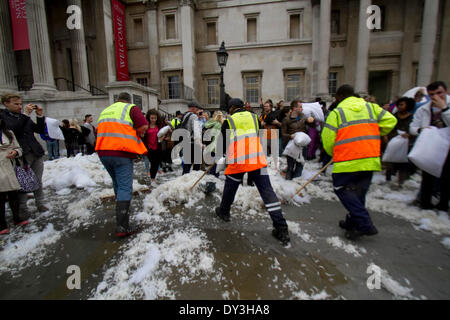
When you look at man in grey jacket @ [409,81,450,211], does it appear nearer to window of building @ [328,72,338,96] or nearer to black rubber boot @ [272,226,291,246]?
black rubber boot @ [272,226,291,246]

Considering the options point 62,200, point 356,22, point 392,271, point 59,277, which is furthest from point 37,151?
point 356,22

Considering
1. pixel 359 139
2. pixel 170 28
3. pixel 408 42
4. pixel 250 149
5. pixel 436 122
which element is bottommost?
pixel 250 149

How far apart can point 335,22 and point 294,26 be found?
3143 mm

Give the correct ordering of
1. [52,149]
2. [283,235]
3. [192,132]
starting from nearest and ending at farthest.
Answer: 1. [283,235]
2. [192,132]
3. [52,149]

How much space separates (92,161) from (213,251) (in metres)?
6.52

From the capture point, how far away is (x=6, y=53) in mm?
13141

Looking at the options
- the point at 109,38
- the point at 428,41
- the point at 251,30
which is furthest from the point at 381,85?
the point at 109,38

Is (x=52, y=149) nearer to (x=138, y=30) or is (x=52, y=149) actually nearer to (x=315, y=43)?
(x=138, y=30)

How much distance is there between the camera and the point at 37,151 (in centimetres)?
381

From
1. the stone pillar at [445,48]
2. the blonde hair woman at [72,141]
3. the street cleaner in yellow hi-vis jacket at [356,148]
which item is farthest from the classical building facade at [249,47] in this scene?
the street cleaner in yellow hi-vis jacket at [356,148]

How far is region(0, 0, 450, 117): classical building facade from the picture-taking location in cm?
1592

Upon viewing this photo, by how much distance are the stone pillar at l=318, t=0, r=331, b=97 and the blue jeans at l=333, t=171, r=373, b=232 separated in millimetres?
14530

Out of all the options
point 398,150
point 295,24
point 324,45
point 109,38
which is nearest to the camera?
point 398,150

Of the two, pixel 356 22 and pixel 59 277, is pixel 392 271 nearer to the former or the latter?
pixel 59 277
